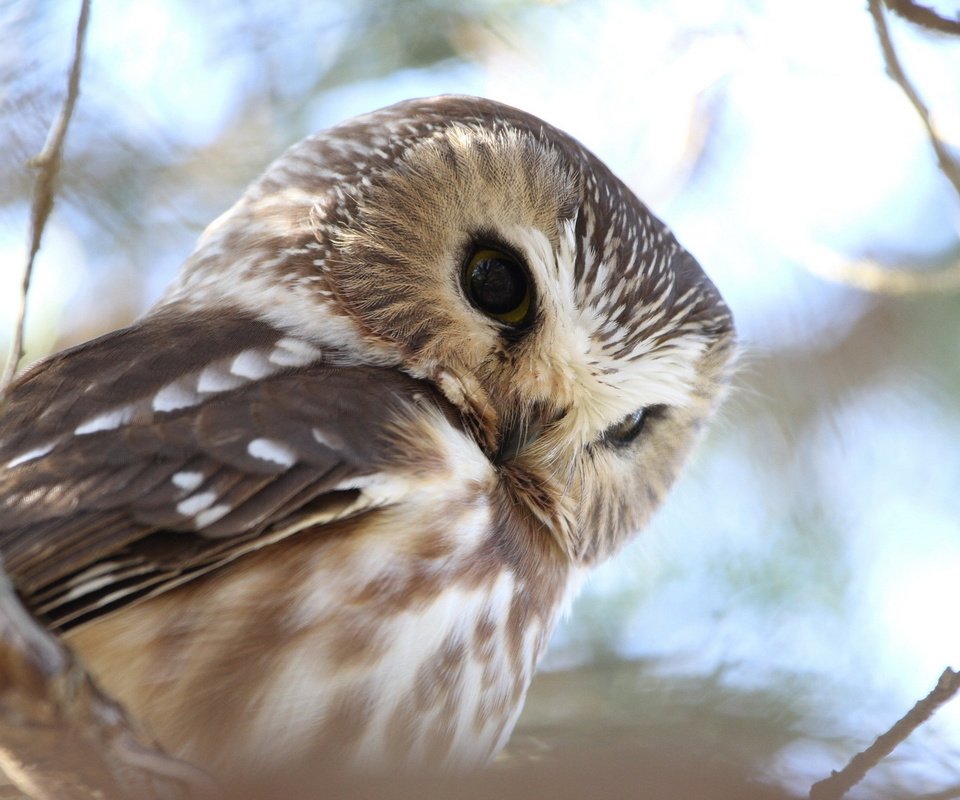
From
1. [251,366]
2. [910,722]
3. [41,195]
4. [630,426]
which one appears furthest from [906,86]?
[41,195]

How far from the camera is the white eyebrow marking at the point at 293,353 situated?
2326mm

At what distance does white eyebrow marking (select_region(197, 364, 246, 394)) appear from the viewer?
218 cm

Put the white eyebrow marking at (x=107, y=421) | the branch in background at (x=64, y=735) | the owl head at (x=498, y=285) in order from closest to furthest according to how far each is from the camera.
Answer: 1. the branch in background at (x=64, y=735)
2. the white eyebrow marking at (x=107, y=421)
3. the owl head at (x=498, y=285)

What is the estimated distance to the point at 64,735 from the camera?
1394 millimetres

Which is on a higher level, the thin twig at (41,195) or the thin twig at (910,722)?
the thin twig at (41,195)

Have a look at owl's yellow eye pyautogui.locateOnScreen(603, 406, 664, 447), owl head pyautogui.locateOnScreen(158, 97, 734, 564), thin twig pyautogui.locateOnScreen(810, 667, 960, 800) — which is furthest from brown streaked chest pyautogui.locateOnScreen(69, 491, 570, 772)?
thin twig pyautogui.locateOnScreen(810, 667, 960, 800)

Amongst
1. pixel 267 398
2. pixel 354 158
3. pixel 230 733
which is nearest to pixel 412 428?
pixel 267 398

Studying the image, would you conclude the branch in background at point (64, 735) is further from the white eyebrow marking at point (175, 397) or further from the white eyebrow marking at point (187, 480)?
the white eyebrow marking at point (175, 397)

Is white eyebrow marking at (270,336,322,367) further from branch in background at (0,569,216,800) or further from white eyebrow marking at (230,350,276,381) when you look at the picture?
branch in background at (0,569,216,800)

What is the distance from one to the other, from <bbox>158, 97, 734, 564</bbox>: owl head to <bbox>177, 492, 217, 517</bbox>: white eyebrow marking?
55cm

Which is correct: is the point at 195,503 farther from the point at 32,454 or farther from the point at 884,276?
the point at 884,276

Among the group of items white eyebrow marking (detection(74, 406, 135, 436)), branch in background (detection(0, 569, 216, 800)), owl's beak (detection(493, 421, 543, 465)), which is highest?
owl's beak (detection(493, 421, 543, 465))

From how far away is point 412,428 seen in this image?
2209 millimetres

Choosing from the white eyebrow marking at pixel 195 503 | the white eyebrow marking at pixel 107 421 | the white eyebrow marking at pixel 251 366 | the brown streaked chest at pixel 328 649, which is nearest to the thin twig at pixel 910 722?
the brown streaked chest at pixel 328 649
